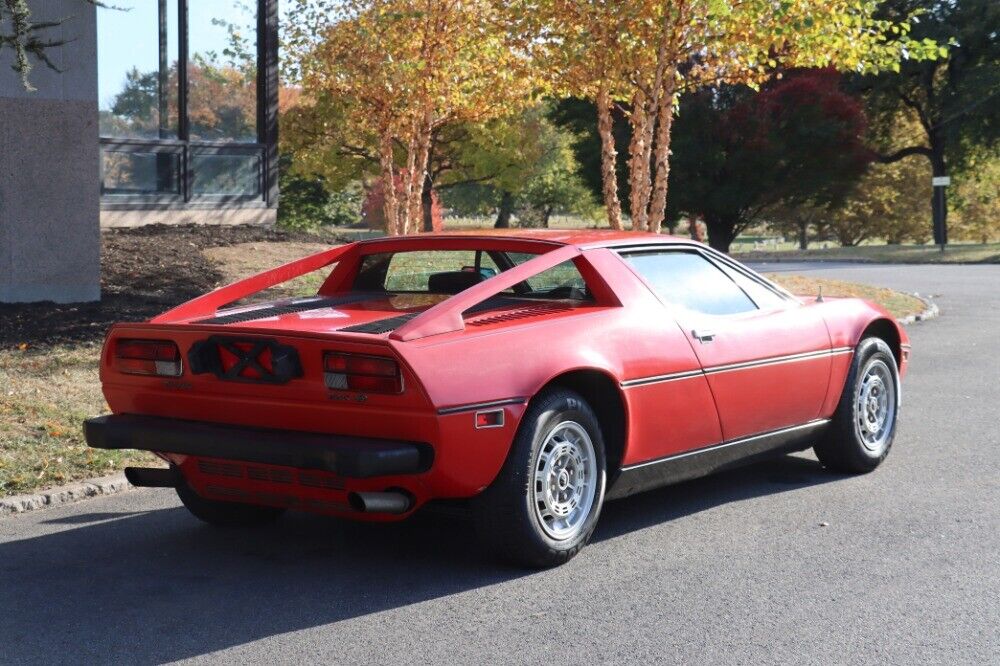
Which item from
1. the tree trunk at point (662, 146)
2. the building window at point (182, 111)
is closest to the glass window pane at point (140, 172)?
the building window at point (182, 111)

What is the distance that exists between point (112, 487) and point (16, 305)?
6.14 m

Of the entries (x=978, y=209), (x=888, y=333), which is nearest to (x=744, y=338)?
(x=888, y=333)

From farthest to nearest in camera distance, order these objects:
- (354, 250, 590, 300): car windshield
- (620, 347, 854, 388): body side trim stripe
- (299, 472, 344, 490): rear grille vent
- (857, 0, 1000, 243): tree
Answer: (857, 0, 1000, 243): tree → (354, 250, 590, 300): car windshield → (620, 347, 854, 388): body side trim stripe → (299, 472, 344, 490): rear grille vent

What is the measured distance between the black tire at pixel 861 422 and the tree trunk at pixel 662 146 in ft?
28.0

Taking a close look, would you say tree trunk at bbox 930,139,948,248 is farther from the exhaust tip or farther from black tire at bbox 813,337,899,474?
the exhaust tip

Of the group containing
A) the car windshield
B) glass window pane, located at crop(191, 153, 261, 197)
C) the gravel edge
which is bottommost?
the gravel edge

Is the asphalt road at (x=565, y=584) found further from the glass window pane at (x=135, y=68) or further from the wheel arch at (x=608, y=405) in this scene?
the glass window pane at (x=135, y=68)

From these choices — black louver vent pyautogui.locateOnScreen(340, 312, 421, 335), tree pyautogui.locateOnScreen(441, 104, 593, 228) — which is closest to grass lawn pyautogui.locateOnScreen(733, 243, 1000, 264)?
tree pyautogui.locateOnScreen(441, 104, 593, 228)

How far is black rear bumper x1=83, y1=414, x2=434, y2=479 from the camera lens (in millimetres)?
5031

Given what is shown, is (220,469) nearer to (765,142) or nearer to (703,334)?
(703,334)

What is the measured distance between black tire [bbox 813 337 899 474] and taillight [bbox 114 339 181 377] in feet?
12.0

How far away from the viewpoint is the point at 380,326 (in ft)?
17.9

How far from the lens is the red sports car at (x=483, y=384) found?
5.18 meters

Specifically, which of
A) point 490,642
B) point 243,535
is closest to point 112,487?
point 243,535
